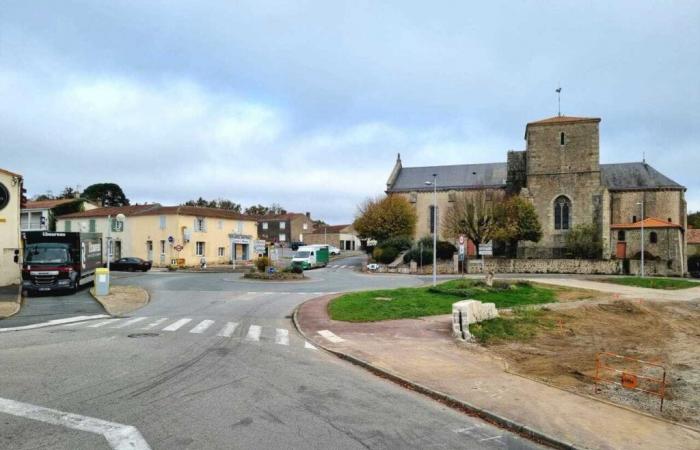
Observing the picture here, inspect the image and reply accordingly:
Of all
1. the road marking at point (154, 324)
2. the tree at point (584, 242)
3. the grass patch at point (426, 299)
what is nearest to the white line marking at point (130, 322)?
the road marking at point (154, 324)

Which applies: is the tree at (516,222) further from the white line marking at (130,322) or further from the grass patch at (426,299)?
the white line marking at (130,322)

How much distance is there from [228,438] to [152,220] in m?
49.7

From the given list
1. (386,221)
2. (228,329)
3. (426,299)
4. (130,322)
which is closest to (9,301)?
(130,322)

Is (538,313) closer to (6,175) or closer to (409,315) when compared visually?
(409,315)

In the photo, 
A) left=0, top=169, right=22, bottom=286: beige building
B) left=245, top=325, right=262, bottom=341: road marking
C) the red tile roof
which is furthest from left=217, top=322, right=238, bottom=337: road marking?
the red tile roof

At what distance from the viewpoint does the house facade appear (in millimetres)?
95875

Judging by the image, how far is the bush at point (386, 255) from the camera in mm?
53406

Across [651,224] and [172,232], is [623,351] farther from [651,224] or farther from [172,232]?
[172,232]

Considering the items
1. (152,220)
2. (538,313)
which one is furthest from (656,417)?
(152,220)

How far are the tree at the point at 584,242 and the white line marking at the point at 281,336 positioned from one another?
42.1 m

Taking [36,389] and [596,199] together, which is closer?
[36,389]

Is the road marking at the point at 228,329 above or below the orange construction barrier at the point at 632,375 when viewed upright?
above

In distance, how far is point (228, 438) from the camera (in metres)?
6.16

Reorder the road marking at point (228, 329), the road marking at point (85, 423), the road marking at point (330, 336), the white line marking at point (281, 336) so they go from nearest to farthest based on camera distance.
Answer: the road marking at point (85, 423) → the white line marking at point (281, 336) → the road marking at point (330, 336) → the road marking at point (228, 329)
